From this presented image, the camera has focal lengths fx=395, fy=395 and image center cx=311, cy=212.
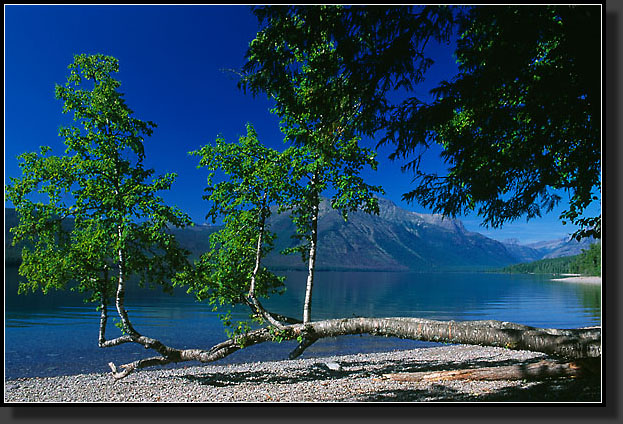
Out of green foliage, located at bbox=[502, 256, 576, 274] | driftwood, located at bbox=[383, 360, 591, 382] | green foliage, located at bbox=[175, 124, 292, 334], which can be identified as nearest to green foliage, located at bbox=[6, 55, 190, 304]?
green foliage, located at bbox=[175, 124, 292, 334]

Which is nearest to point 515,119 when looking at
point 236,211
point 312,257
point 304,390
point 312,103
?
point 312,103

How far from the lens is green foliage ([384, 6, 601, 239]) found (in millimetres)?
4828

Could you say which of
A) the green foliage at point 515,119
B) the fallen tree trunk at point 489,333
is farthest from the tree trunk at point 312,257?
the green foliage at point 515,119

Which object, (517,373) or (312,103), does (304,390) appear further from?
(312,103)

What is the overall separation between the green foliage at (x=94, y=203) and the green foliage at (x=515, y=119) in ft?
13.5

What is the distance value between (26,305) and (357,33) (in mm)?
41068

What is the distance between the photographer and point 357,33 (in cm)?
507

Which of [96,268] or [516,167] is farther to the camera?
[96,268]

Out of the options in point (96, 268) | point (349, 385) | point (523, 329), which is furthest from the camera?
point (349, 385)

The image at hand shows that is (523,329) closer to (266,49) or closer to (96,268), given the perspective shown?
(266,49)

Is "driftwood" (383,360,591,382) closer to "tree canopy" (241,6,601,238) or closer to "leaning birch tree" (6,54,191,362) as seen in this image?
"tree canopy" (241,6,601,238)

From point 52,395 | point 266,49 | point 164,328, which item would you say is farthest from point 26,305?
point 266,49

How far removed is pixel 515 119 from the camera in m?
5.41

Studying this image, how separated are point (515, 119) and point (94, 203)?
21.3 feet
